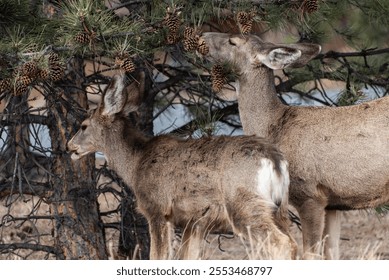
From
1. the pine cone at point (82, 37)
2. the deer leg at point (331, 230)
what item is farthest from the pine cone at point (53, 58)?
the deer leg at point (331, 230)

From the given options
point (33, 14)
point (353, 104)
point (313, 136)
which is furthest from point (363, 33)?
point (33, 14)

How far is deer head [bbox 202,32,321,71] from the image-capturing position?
9.94 metres

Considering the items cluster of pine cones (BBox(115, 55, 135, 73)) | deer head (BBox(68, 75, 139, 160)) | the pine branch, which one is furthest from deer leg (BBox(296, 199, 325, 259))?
the pine branch

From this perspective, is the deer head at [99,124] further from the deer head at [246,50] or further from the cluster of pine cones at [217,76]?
the cluster of pine cones at [217,76]

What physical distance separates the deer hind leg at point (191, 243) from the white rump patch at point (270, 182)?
29.5 inches

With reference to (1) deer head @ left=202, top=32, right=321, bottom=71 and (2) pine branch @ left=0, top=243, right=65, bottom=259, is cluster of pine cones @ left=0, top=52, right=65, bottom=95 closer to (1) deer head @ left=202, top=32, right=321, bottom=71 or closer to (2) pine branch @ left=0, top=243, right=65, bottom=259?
(1) deer head @ left=202, top=32, right=321, bottom=71

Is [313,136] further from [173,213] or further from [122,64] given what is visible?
[122,64]

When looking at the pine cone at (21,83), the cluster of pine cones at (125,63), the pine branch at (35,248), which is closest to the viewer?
the pine cone at (21,83)

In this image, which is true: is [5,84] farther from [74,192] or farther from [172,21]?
[74,192]

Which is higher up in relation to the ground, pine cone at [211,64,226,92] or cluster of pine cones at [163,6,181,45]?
cluster of pine cones at [163,6,181,45]

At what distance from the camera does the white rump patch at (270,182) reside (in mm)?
8062

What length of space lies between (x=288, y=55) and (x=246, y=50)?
1.97ft

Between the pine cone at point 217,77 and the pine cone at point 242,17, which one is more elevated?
the pine cone at point 242,17
